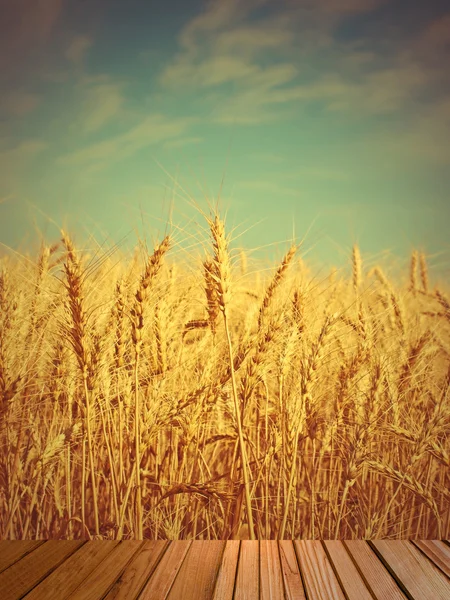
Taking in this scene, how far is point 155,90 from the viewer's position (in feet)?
7.71

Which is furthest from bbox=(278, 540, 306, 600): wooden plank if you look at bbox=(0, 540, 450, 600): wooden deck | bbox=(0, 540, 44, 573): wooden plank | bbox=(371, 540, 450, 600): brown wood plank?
bbox=(0, 540, 44, 573): wooden plank

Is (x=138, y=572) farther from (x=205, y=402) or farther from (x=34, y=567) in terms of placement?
(x=205, y=402)

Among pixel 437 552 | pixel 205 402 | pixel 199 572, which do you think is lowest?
pixel 437 552

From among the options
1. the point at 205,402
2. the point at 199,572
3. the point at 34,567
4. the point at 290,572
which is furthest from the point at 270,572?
the point at 34,567

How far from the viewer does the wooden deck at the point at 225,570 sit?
172 centimetres

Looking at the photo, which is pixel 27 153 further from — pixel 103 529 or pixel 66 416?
pixel 103 529

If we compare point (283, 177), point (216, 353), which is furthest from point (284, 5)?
point (216, 353)

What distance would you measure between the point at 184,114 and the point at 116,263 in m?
0.75

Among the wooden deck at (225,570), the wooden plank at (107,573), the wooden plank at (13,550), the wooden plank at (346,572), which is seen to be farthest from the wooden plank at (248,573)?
the wooden plank at (13,550)

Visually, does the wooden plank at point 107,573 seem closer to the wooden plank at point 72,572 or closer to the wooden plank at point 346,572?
the wooden plank at point 72,572

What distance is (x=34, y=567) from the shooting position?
189 cm

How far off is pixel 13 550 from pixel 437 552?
5.27ft

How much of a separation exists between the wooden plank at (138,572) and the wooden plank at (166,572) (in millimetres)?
19

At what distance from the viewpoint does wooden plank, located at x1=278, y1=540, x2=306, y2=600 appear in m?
1.71
